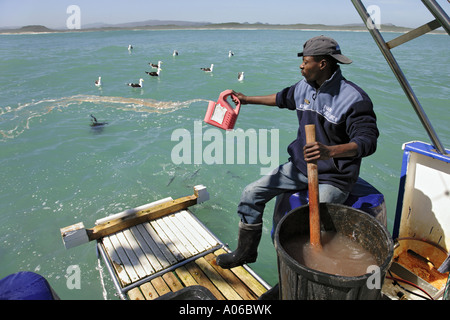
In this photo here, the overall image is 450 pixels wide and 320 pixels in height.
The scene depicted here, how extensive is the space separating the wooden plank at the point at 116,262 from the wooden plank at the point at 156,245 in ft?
1.59

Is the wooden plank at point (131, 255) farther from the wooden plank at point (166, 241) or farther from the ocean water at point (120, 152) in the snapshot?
the ocean water at point (120, 152)

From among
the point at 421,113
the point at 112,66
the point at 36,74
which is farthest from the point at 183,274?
the point at 112,66

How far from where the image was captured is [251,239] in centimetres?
342

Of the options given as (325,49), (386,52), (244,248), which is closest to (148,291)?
(244,248)

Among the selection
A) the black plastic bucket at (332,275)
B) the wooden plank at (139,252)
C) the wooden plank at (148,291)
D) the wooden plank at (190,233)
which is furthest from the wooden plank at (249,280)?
the black plastic bucket at (332,275)

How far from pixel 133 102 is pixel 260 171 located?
9725 millimetres

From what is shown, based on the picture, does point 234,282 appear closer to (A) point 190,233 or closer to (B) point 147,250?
(A) point 190,233

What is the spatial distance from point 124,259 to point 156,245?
0.50 m

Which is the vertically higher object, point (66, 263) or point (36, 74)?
point (36, 74)

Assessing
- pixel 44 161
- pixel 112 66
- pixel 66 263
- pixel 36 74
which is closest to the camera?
pixel 66 263

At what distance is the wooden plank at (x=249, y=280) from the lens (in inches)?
142
